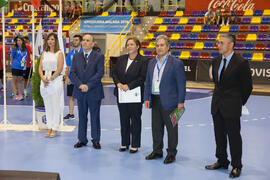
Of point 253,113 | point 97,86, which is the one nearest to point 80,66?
point 97,86

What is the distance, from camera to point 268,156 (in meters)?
4.70

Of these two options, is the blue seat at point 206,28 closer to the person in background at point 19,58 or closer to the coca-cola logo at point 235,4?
the coca-cola logo at point 235,4

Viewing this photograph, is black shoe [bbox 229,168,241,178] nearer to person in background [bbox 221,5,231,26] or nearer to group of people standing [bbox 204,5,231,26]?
group of people standing [bbox 204,5,231,26]

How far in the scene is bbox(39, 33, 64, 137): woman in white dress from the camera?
Answer: 5.35m

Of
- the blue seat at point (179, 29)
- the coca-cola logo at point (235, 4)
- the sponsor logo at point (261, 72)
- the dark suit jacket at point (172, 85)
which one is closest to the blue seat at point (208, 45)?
the blue seat at point (179, 29)

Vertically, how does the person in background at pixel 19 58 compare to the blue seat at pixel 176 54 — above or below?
below

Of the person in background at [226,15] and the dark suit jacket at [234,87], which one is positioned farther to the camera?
the person in background at [226,15]

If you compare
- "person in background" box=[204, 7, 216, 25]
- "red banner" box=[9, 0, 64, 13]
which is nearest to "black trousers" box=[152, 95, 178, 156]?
"person in background" box=[204, 7, 216, 25]

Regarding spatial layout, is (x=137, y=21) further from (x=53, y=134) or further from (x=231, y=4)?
→ (x=53, y=134)

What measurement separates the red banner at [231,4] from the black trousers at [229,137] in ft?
49.7

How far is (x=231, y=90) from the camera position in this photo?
12.5ft

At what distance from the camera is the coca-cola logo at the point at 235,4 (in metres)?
17.7

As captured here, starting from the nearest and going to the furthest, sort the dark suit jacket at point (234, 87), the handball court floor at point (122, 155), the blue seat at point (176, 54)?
the dark suit jacket at point (234, 87), the handball court floor at point (122, 155), the blue seat at point (176, 54)

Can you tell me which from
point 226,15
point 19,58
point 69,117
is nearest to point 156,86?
point 69,117
